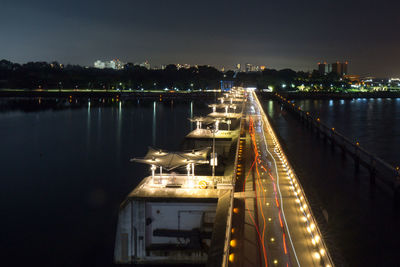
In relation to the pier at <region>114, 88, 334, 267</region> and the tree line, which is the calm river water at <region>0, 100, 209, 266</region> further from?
the tree line

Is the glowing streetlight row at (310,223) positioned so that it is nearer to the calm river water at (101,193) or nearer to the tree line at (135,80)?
the calm river water at (101,193)

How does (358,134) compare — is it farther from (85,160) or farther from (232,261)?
(232,261)

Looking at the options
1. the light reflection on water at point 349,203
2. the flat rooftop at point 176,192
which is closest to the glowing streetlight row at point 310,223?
the light reflection on water at point 349,203

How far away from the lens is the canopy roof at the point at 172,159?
1173cm

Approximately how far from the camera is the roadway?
7703mm

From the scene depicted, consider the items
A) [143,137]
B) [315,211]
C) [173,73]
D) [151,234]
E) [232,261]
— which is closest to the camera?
[232,261]

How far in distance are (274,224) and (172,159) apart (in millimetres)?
4264

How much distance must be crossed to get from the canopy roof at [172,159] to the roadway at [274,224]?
5.61 feet

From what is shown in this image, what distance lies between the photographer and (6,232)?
550 inches

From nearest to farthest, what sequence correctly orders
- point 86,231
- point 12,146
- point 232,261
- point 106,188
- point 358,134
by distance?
point 232,261, point 86,231, point 106,188, point 12,146, point 358,134

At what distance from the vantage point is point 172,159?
12.1 meters

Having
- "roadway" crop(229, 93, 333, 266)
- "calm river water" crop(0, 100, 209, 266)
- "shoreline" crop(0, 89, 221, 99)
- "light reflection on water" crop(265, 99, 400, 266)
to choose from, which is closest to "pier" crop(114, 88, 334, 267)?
"roadway" crop(229, 93, 333, 266)

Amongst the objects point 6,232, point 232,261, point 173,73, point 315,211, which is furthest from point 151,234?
point 173,73

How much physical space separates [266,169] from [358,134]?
95.0ft
